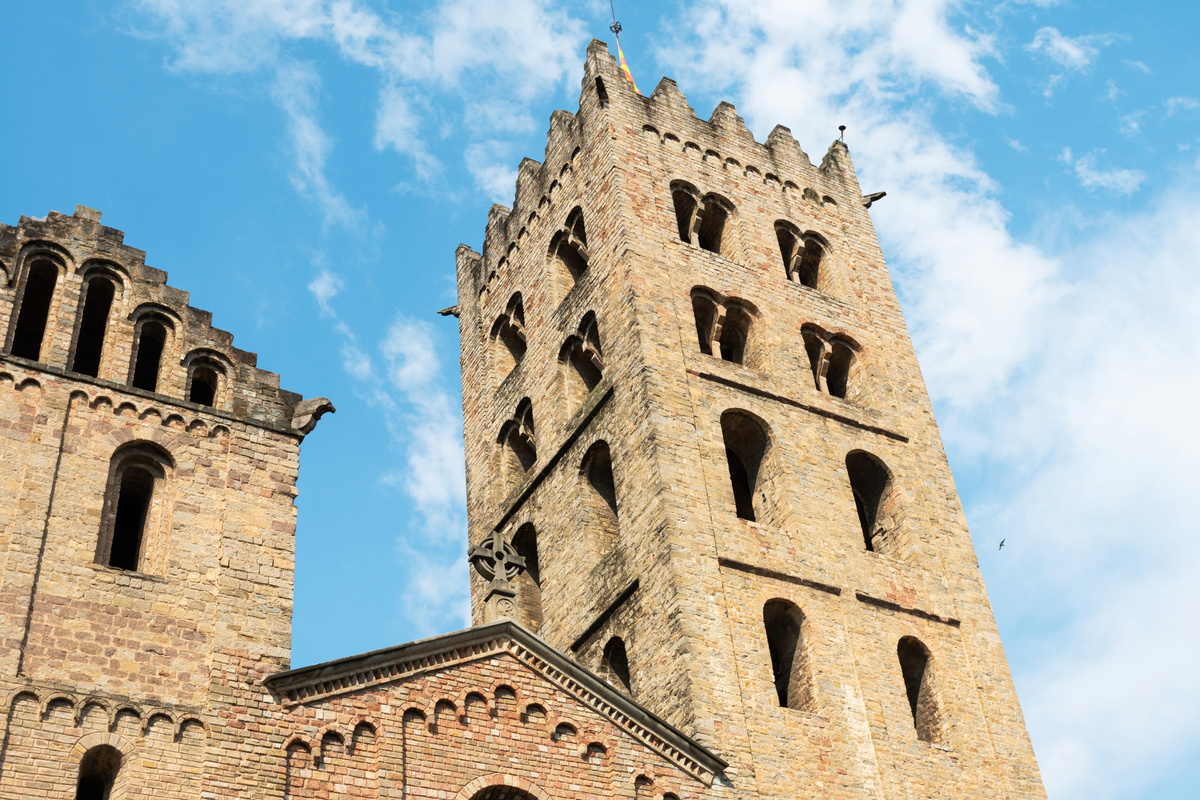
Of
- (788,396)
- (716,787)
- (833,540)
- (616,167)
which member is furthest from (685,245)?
(716,787)

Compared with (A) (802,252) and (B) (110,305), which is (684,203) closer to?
(A) (802,252)

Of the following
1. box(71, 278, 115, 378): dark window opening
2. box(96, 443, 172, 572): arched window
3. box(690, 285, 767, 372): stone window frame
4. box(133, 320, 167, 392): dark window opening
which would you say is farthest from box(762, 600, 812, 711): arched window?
box(71, 278, 115, 378): dark window opening

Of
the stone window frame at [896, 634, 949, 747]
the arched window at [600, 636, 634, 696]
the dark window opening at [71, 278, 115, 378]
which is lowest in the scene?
the stone window frame at [896, 634, 949, 747]

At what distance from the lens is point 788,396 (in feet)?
92.7

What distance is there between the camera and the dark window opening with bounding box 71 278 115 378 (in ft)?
64.2

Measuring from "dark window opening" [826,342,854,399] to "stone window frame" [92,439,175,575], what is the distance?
55.2 ft

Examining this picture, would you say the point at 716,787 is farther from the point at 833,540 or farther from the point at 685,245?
the point at 685,245

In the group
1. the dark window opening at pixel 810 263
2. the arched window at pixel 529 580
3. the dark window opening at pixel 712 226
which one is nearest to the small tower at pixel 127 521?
the arched window at pixel 529 580

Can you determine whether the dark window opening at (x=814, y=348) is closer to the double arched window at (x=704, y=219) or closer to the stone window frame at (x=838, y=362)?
the stone window frame at (x=838, y=362)

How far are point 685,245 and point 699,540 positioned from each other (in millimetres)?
8323

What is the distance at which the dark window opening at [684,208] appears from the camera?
1245 inches

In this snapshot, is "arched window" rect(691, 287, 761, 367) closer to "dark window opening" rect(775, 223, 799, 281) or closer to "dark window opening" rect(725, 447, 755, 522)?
"dark window opening" rect(725, 447, 755, 522)

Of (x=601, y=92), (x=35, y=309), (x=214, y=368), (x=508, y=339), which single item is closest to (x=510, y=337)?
(x=508, y=339)

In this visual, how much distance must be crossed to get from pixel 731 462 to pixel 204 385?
39.7ft
